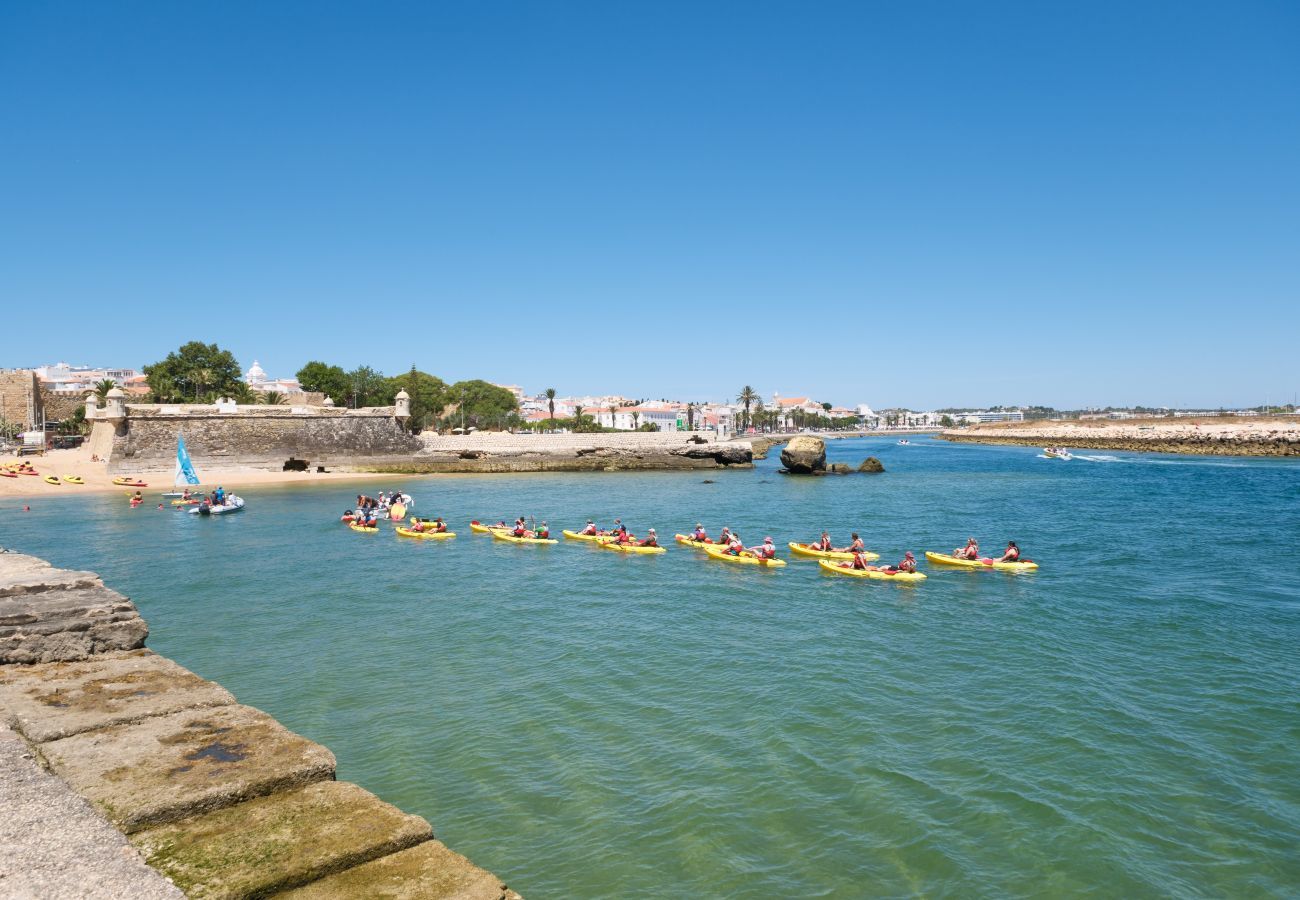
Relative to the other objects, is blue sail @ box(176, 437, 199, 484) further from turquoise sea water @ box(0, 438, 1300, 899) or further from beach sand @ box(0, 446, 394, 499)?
turquoise sea water @ box(0, 438, 1300, 899)

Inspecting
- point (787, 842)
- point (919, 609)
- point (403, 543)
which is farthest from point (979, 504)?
point (787, 842)

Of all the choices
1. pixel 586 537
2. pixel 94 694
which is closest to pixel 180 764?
pixel 94 694

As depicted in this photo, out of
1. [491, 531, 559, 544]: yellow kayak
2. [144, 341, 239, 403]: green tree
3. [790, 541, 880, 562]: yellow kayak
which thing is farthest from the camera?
[144, 341, 239, 403]: green tree

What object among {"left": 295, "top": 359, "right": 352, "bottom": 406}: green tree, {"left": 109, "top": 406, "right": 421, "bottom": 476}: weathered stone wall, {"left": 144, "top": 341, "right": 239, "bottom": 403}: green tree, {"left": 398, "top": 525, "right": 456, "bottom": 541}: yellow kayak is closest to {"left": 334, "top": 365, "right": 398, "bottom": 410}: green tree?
{"left": 295, "top": 359, "right": 352, "bottom": 406}: green tree

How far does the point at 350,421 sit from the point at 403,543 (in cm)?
3845

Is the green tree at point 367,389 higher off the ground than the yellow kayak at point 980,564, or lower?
higher

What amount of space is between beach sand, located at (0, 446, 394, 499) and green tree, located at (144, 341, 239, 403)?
16835mm

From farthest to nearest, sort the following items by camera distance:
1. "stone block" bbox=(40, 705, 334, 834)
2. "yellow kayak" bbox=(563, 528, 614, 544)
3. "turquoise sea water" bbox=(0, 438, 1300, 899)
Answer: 1. "yellow kayak" bbox=(563, 528, 614, 544)
2. "turquoise sea water" bbox=(0, 438, 1300, 899)
3. "stone block" bbox=(40, 705, 334, 834)

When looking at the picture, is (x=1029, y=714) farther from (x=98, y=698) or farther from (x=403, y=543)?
(x=403, y=543)

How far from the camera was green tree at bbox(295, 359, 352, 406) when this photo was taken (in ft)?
335

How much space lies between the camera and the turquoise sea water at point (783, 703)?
8.62 m

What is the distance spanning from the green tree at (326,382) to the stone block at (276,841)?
342 ft

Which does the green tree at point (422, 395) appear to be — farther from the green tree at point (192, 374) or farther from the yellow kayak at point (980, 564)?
the yellow kayak at point (980, 564)

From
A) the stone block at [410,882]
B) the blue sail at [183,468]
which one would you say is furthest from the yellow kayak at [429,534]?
the stone block at [410,882]
